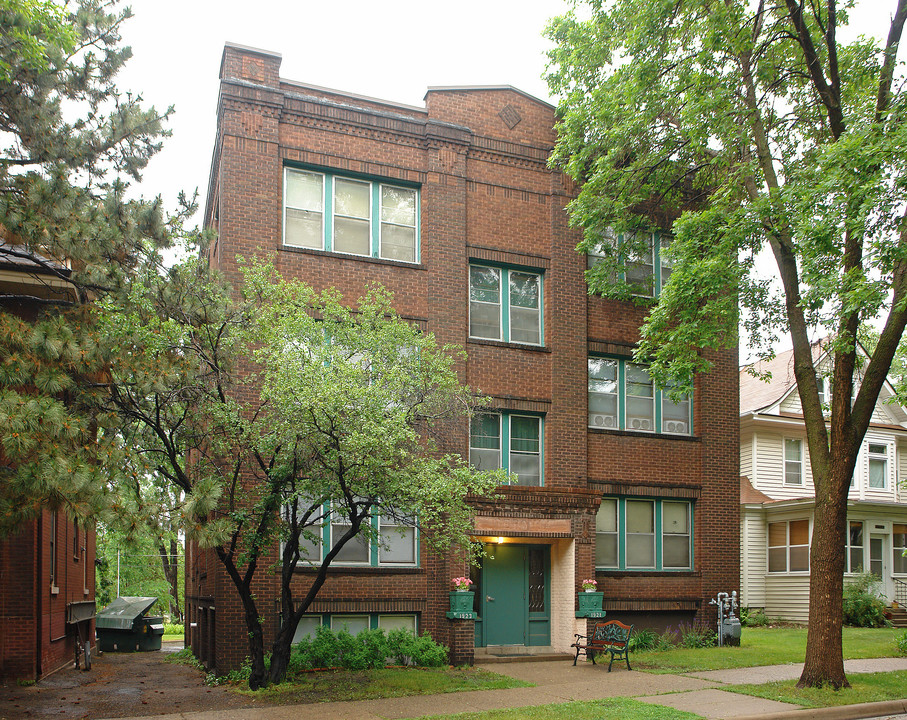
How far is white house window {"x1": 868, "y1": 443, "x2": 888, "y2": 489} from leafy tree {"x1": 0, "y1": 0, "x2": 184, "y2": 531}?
28.9 meters

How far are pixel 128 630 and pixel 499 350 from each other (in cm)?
1564

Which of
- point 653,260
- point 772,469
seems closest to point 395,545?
point 653,260

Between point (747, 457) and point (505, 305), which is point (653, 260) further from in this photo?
point (747, 457)

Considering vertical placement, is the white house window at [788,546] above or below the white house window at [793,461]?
below

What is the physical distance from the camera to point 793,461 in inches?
1209

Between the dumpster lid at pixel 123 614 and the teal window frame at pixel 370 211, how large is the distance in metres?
15.1

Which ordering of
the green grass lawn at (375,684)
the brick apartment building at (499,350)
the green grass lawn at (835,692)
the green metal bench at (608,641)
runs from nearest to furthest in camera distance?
the green grass lawn at (835,692)
the green grass lawn at (375,684)
the green metal bench at (608,641)
the brick apartment building at (499,350)

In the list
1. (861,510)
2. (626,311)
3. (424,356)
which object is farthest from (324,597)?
(861,510)

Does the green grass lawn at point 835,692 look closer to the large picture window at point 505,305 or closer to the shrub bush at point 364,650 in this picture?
the shrub bush at point 364,650

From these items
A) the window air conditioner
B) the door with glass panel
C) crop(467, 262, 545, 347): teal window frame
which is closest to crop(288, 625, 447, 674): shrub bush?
the window air conditioner

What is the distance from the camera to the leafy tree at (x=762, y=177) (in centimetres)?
1289

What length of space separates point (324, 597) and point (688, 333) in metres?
8.50

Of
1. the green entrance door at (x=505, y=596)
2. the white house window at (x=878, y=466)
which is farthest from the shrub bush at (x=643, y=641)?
the white house window at (x=878, y=466)

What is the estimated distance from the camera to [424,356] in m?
13.8
